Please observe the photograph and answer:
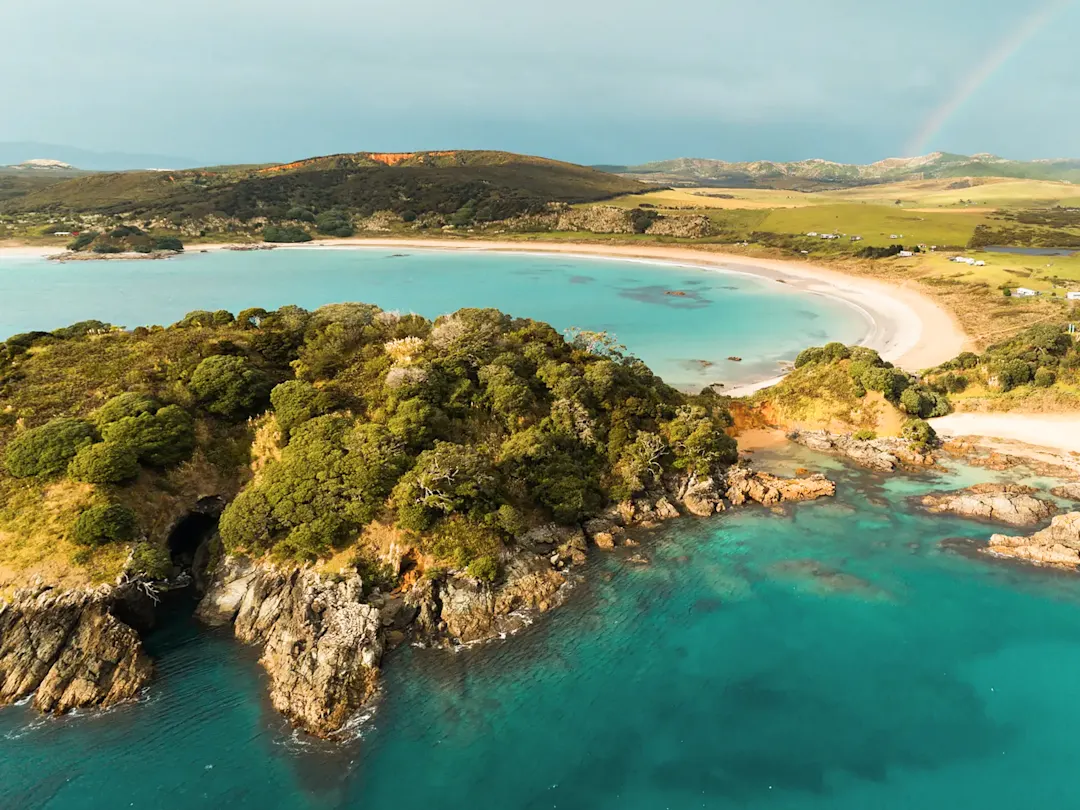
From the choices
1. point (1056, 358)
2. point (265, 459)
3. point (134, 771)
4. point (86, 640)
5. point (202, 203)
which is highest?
point (202, 203)

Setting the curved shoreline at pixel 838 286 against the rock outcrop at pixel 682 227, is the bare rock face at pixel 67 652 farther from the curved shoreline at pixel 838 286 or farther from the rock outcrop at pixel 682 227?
the rock outcrop at pixel 682 227

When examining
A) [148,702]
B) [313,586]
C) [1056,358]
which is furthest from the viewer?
[1056,358]

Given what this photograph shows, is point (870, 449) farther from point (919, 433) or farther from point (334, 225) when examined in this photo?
point (334, 225)

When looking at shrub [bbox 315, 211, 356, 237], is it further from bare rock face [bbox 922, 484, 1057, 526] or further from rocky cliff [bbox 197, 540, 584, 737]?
bare rock face [bbox 922, 484, 1057, 526]

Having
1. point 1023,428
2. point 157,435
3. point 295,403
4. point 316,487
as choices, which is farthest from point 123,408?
point 1023,428

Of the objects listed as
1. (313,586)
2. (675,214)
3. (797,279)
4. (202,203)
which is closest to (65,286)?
(202,203)

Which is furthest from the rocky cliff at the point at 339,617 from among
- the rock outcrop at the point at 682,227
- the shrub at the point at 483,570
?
the rock outcrop at the point at 682,227

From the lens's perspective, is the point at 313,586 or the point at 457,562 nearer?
the point at 313,586

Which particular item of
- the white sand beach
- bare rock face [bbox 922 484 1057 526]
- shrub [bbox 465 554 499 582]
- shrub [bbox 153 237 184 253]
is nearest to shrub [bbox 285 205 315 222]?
shrub [bbox 153 237 184 253]

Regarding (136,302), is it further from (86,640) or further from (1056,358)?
(1056,358)
